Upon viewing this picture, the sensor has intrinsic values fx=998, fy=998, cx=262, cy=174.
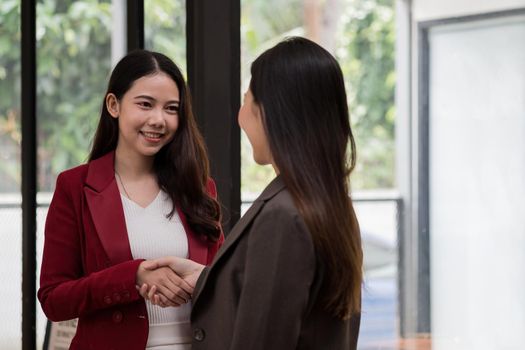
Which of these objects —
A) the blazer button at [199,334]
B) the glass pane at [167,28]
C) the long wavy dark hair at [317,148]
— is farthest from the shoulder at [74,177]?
the glass pane at [167,28]

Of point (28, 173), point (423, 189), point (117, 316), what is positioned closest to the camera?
point (117, 316)

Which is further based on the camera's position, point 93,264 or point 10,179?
point 10,179

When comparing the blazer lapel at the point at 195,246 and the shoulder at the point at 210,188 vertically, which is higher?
the shoulder at the point at 210,188

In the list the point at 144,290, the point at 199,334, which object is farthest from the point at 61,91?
the point at 199,334

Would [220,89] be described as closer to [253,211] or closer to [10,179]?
[253,211]

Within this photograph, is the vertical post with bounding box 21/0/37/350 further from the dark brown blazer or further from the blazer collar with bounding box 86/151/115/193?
the dark brown blazer

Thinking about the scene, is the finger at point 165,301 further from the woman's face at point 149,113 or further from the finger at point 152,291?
the woman's face at point 149,113

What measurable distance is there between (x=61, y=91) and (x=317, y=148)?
2862 millimetres

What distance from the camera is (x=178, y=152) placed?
238 centimetres

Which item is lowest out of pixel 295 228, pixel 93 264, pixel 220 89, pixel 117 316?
pixel 117 316

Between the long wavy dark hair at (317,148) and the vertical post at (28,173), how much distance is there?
8.69 ft

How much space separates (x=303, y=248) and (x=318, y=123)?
227 millimetres

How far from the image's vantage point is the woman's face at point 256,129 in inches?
70.3

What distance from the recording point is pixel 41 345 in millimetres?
4344
